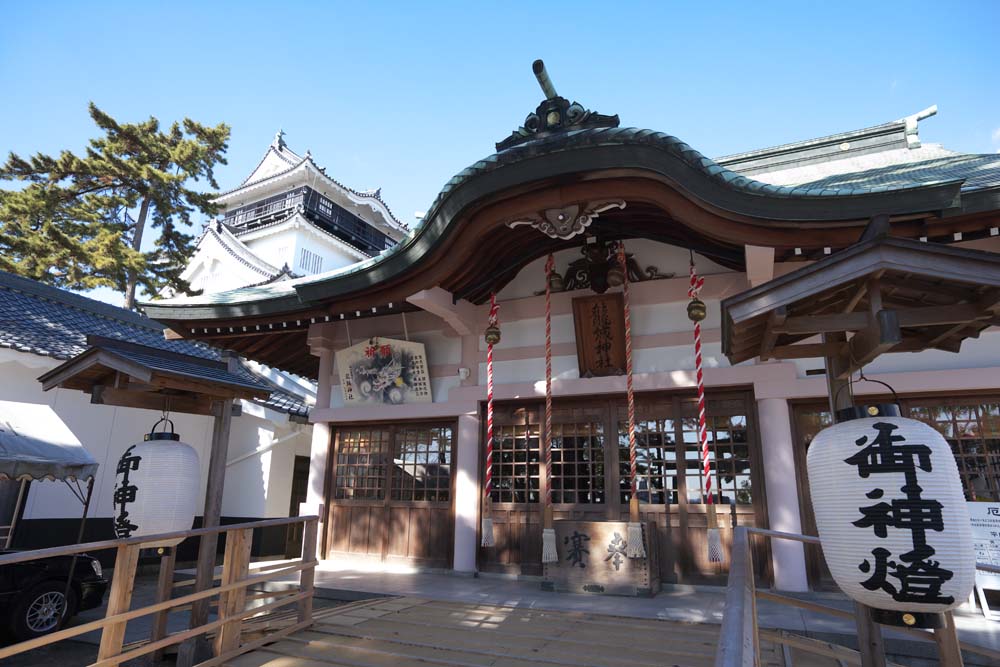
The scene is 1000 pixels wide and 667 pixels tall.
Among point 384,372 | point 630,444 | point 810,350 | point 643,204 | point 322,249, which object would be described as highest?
point 322,249

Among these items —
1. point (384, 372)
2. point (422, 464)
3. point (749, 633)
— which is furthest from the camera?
point (384, 372)

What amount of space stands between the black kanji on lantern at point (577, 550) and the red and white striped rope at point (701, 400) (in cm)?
151

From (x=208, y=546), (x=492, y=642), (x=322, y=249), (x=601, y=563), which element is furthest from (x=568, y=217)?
(x=322, y=249)

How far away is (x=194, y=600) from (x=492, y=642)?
7.92 feet

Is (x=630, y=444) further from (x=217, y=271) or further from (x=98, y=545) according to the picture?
(x=217, y=271)

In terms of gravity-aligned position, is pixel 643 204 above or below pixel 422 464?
above

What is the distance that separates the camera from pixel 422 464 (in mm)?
8992

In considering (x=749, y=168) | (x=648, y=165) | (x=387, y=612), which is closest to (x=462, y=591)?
(x=387, y=612)

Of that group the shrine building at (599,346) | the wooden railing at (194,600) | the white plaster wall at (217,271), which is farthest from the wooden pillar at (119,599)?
the white plaster wall at (217,271)

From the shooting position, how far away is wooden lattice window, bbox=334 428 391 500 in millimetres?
9297

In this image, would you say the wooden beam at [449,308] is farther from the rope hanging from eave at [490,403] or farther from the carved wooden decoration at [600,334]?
the carved wooden decoration at [600,334]

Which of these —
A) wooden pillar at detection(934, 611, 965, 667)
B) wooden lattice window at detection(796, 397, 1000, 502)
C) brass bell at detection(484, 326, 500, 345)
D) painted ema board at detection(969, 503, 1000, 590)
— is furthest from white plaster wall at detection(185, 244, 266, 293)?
wooden pillar at detection(934, 611, 965, 667)

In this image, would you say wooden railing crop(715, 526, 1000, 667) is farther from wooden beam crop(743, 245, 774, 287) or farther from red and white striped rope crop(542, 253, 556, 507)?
red and white striped rope crop(542, 253, 556, 507)

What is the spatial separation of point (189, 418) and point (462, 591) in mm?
8944
